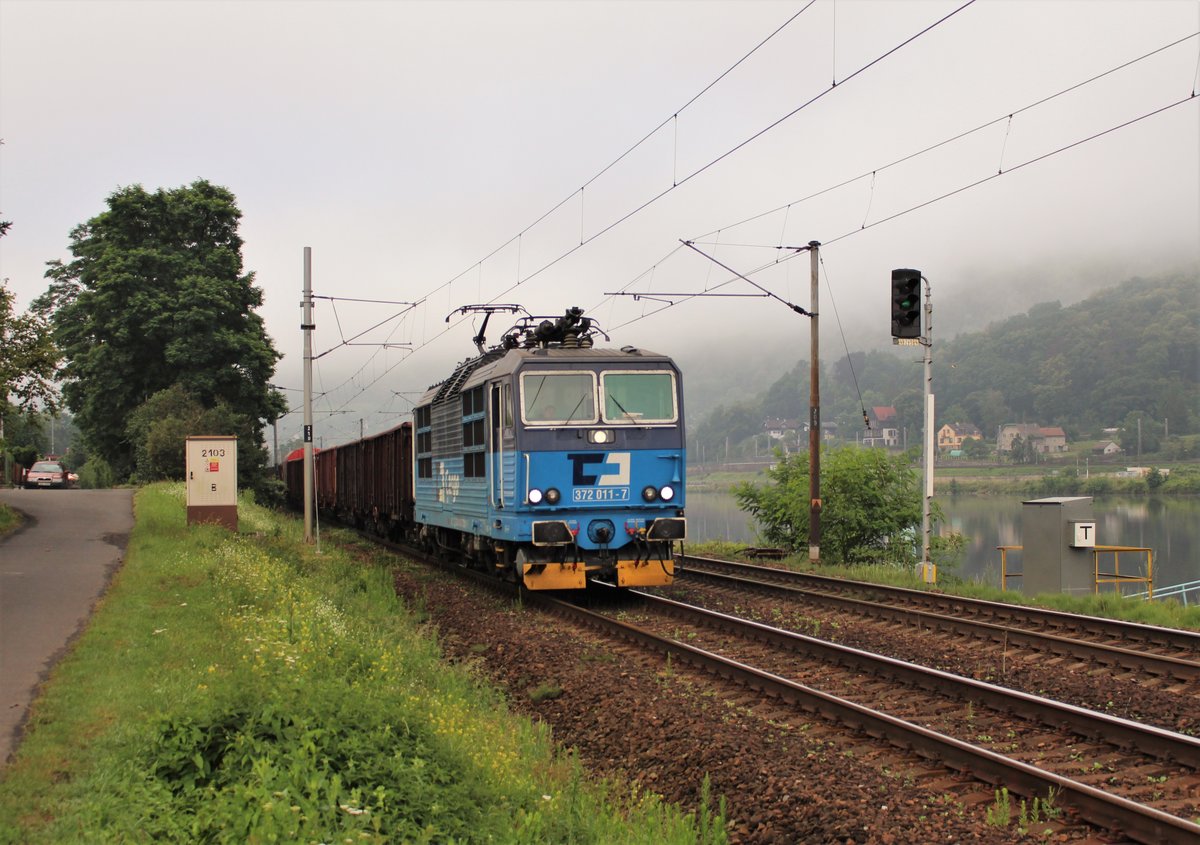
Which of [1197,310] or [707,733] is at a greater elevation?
[1197,310]

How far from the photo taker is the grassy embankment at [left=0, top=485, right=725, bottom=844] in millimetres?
5078

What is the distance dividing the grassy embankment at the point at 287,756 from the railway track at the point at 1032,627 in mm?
5722

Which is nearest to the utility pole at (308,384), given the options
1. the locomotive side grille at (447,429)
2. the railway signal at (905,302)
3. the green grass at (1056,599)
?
the locomotive side grille at (447,429)

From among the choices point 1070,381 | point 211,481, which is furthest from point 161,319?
point 1070,381

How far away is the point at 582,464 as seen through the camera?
46.2 ft

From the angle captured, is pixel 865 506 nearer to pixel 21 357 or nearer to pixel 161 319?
pixel 21 357

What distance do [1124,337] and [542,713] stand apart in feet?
332

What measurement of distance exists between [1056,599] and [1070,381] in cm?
7898

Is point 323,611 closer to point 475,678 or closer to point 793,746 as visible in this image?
point 475,678

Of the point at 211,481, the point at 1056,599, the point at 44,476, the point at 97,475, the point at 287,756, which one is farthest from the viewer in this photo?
the point at 97,475

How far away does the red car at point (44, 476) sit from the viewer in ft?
157

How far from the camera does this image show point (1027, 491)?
59.9 metres

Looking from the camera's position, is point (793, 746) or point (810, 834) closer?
point (810, 834)

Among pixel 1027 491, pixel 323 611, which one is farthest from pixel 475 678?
pixel 1027 491
